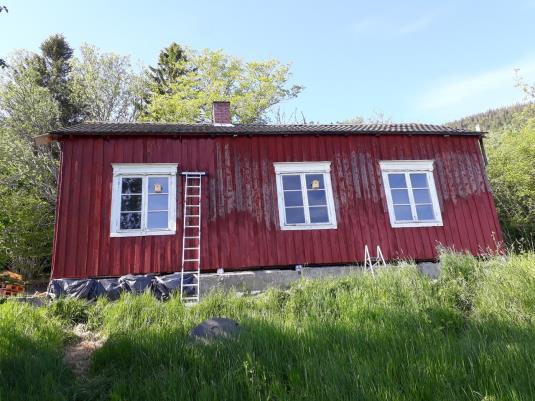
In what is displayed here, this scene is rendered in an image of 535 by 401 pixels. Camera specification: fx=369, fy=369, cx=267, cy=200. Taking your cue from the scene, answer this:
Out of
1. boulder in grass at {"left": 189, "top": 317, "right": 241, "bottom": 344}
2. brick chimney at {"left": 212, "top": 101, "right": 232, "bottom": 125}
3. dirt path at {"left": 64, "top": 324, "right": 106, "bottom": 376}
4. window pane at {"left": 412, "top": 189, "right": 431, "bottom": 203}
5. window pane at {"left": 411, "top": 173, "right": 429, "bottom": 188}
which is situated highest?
brick chimney at {"left": 212, "top": 101, "right": 232, "bottom": 125}

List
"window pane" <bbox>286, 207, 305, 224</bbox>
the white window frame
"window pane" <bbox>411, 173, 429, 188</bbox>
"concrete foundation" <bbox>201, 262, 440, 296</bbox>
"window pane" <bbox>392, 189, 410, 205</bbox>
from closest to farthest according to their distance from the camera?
"concrete foundation" <bbox>201, 262, 440, 296</bbox> → the white window frame → "window pane" <bbox>286, 207, 305, 224</bbox> → "window pane" <bbox>392, 189, 410, 205</bbox> → "window pane" <bbox>411, 173, 429, 188</bbox>

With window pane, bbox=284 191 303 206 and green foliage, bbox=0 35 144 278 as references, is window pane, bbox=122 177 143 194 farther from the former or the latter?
green foliage, bbox=0 35 144 278

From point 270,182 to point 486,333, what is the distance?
7145 millimetres

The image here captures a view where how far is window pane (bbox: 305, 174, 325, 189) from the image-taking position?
11.1 m

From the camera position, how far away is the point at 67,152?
10.3 meters

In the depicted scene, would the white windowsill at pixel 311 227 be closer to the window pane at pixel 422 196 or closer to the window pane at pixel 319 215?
the window pane at pixel 319 215

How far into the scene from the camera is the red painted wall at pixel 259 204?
9.84 m

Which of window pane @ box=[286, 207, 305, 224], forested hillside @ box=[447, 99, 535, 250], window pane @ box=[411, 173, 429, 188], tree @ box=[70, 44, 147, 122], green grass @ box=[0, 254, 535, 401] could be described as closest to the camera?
green grass @ box=[0, 254, 535, 401]

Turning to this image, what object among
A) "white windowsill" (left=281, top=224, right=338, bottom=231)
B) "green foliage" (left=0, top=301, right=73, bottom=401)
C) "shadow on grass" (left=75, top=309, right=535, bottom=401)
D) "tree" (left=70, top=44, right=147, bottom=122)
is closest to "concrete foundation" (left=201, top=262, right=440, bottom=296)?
"white windowsill" (left=281, top=224, right=338, bottom=231)

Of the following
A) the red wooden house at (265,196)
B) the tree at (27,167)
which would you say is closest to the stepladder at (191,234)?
the red wooden house at (265,196)

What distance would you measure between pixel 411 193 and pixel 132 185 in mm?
8302

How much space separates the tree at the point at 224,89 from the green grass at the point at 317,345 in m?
19.9

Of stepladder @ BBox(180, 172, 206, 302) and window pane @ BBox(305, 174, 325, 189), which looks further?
window pane @ BBox(305, 174, 325, 189)

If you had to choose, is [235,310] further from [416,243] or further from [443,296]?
[416,243]
